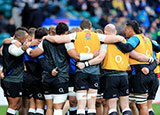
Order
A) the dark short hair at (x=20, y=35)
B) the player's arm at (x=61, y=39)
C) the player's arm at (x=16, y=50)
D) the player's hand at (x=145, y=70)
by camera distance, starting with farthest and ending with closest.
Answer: the dark short hair at (x=20, y=35), the player's hand at (x=145, y=70), the player's arm at (x=16, y=50), the player's arm at (x=61, y=39)

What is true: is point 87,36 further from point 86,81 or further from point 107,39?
point 86,81

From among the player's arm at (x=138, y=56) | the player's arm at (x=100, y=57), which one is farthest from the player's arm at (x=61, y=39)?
the player's arm at (x=138, y=56)

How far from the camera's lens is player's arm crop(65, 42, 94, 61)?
7637 mm

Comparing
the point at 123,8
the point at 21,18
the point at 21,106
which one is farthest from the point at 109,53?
the point at 123,8

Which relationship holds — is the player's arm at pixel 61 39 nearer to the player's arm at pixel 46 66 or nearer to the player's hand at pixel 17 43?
the player's arm at pixel 46 66

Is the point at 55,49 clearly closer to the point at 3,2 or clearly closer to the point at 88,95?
the point at 88,95

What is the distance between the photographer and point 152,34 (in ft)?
66.6

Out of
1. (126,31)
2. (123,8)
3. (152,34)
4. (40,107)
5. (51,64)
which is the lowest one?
(40,107)

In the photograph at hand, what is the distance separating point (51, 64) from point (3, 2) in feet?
31.1

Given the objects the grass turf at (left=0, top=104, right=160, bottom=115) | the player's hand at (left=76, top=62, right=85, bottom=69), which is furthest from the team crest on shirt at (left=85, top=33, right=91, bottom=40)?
the grass turf at (left=0, top=104, right=160, bottom=115)

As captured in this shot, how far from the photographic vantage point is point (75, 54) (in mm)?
7660

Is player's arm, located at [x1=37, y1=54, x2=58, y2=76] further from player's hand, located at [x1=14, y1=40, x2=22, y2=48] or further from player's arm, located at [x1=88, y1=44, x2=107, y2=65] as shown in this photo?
player's arm, located at [x1=88, y1=44, x2=107, y2=65]

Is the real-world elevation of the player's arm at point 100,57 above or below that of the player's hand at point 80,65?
above

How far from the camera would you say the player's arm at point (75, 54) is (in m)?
7.64
